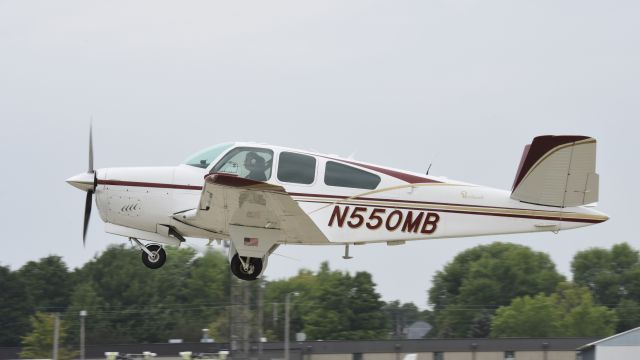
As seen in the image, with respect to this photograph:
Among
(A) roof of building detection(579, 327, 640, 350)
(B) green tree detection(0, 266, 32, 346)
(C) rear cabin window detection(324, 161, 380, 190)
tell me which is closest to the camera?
(C) rear cabin window detection(324, 161, 380, 190)

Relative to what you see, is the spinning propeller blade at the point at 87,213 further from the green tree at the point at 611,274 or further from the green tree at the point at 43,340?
the green tree at the point at 611,274

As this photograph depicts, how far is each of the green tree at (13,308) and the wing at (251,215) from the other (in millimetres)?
56369

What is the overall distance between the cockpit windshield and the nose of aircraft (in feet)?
4.87

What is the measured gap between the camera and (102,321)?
67.5 metres

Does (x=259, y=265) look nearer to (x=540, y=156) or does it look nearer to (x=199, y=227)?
(x=199, y=227)

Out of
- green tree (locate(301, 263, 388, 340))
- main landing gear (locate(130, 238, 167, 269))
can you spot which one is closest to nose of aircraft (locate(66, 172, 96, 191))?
main landing gear (locate(130, 238, 167, 269))

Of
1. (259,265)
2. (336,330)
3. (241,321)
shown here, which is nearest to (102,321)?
(336,330)

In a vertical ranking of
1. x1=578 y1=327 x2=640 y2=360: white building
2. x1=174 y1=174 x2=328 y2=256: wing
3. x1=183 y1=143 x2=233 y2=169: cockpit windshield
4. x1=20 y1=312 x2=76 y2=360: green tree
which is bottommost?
x1=20 y1=312 x2=76 y2=360: green tree

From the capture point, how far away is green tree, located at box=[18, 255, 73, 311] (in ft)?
233

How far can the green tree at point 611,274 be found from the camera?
75312 millimetres

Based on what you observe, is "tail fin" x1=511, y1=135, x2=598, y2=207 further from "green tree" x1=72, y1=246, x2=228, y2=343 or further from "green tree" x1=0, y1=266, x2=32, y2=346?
"green tree" x1=0, y1=266, x2=32, y2=346

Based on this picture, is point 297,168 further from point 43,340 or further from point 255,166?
point 43,340

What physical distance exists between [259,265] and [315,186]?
5.02 feet

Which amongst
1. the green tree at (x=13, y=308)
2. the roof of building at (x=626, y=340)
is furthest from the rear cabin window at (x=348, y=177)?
the green tree at (x=13, y=308)
